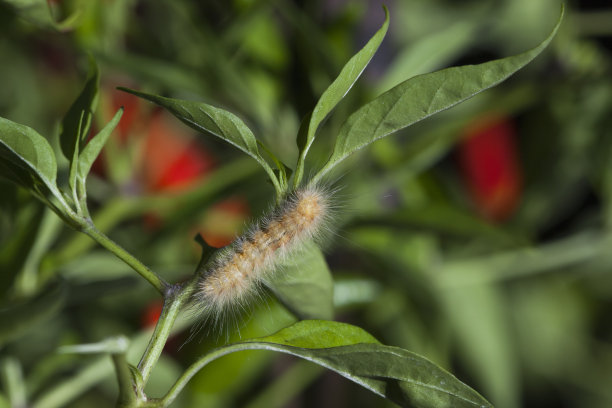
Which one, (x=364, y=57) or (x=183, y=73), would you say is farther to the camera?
(x=183, y=73)

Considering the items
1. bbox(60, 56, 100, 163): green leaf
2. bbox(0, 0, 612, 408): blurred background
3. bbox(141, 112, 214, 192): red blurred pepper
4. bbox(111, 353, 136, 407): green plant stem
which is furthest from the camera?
bbox(141, 112, 214, 192): red blurred pepper

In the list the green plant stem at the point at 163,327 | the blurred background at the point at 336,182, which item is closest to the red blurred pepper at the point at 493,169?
the blurred background at the point at 336,182

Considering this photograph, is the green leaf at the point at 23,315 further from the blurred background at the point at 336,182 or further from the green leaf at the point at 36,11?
the green leaf at the point at 36,11

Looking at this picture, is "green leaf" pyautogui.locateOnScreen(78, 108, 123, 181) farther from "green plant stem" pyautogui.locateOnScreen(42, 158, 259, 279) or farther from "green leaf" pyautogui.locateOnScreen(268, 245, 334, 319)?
"green plant stem" pyautogui.locateOnScreen(42, 158, 259, 279)

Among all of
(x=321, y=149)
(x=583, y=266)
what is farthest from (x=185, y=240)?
(x=583, y=266)

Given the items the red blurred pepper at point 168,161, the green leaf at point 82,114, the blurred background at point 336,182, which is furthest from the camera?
the red blurred pepper at point 168,161

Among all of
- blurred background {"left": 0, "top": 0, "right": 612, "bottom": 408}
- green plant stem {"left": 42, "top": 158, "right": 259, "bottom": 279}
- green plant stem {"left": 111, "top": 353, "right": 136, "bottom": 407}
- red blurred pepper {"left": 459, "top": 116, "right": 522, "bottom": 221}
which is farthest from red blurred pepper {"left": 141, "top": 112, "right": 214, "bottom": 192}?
green plant stem {"left": 111, "top": 353, "right": 136, "bottom": 407}

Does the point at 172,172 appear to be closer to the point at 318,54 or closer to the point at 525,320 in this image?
the point at 318,54
